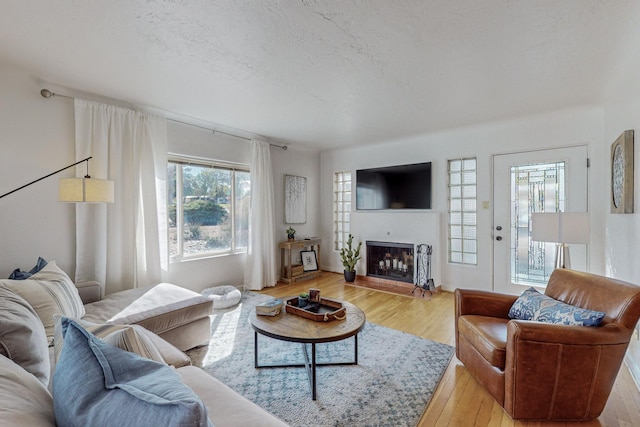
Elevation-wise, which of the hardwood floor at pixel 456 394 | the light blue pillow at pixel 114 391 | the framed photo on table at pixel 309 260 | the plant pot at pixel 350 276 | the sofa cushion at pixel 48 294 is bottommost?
the hardwood floor at pixel 456 394

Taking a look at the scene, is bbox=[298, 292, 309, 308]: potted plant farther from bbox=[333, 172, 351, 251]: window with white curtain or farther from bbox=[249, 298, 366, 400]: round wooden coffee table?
bbox=[333, 172, 351, 251]: window with white curtain

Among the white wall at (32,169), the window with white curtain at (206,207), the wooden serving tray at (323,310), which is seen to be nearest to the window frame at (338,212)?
the window with white curtain at (206,207)

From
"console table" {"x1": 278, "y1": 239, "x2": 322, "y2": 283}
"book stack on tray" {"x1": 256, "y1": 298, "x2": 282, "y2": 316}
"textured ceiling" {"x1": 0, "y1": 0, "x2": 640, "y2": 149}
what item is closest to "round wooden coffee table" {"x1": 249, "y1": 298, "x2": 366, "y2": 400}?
"book stack on tray" {"x1": 256, "y1": 298, "x2": 282, "y2": 316}

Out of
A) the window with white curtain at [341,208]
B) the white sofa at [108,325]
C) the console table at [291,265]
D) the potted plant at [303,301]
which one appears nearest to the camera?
the white sofa at [108,325]

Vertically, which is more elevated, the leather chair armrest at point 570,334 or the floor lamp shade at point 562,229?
the floor lamp shade at point 562,229

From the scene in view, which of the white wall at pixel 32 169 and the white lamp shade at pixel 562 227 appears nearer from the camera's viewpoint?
the white lamp shade at pixel 562 227

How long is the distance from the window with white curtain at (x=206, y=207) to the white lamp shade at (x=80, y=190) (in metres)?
1.06

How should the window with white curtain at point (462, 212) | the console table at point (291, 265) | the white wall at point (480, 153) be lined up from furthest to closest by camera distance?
the console table at point (291, 265), the window with white curtain at point (462, 212), the white wall at point (480, 153)

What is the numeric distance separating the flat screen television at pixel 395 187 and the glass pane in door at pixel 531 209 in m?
1.14

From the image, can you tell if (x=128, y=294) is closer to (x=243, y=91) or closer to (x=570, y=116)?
(x=243, y=91)

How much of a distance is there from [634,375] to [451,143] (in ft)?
10.2

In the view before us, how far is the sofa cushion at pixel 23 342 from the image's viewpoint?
1.07 meters

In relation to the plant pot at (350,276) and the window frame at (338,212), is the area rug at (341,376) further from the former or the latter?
the window frame at (338,212)

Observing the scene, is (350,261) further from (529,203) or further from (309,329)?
(309,329)
